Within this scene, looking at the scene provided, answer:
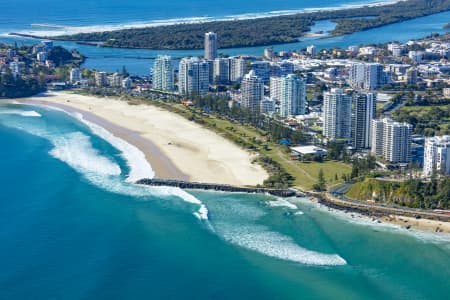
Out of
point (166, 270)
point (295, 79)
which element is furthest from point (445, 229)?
point (295, 79)

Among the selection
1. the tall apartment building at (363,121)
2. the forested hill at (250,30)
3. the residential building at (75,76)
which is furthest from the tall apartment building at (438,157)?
the forested hill at (250,30)

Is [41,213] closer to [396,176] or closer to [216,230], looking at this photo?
[216,230]

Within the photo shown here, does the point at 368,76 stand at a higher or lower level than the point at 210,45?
lower

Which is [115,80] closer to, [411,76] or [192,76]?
[192,76]

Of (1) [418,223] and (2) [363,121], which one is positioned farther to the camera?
(2) [363,121]

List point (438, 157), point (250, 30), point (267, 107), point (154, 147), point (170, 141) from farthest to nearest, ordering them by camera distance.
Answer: point (250, 30) → point (267, 107) → point (170, 141) → point (154, 147) → point (438, 157)

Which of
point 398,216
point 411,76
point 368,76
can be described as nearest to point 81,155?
point 398,216
